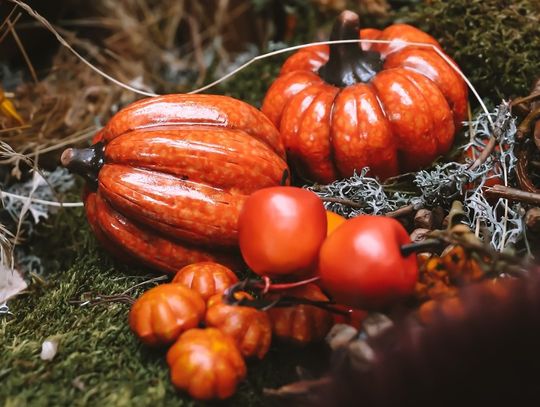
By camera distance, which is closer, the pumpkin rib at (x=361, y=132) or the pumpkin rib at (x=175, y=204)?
the pumpkin rib at (x=175, y=204)

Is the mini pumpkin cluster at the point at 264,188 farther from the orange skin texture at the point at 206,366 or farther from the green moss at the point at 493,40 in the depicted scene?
the green moss at the point at 493,40

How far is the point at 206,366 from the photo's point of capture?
1.09 metres

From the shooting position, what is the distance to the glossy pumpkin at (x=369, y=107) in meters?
1.55

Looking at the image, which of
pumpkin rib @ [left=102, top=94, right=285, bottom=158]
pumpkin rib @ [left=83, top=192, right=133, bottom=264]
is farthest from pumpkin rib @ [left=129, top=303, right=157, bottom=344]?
pumpkin rib @ [left=102, top=94, right=285, bottom=158]

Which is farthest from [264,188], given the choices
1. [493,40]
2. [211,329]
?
[493,40]

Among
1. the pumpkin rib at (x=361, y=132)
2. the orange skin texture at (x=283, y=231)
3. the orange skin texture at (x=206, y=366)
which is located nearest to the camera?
the orange skin texture at (x=206, y=366)

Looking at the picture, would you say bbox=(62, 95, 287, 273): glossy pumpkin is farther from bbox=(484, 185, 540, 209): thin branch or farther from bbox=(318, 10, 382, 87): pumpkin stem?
bbox=(484, 185, 540, 209): thin branch

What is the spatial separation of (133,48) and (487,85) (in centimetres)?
153

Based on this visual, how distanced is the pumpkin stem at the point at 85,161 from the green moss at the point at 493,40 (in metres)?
1.03

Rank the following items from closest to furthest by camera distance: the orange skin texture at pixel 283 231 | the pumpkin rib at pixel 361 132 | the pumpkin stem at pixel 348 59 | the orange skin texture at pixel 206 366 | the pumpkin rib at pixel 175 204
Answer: the orange skin texture at pixel 206 366 → the orange skin texture at pixel 283 231 → the pumpkin rib at pixel 175 204 → the pumpkin rib at pixel 361 132 → the pumpkin stem at pixel 348 59

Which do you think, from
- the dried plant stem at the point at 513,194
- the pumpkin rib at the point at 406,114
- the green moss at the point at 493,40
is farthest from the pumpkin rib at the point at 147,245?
the green moss at the point at 493,40

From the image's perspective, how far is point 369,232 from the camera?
1.15 meters

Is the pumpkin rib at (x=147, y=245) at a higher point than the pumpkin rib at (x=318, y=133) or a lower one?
lower

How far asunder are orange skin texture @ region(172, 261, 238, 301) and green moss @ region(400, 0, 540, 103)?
931mm
